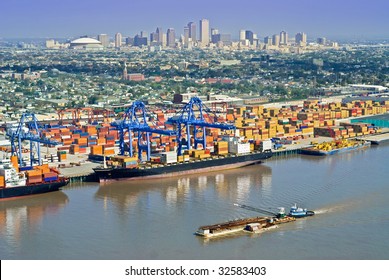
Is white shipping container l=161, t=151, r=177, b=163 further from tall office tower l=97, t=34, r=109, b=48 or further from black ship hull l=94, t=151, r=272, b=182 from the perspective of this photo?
tall office tower l=97, t=34, r=109, b=48

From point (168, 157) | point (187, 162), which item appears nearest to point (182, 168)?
point (187, 162)

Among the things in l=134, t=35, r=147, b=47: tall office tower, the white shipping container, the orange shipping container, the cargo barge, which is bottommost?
the cargo barge

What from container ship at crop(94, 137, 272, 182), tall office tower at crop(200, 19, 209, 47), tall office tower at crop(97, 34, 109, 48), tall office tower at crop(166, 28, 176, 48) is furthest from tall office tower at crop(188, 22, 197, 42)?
container ship at crop(94, 137, 272, 182)

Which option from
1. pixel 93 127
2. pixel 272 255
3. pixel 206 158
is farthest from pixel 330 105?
pixel 272 255

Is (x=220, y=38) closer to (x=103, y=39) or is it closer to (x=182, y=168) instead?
(x=103, y=39)

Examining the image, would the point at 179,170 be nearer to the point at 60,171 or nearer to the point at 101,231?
the point at 60,171

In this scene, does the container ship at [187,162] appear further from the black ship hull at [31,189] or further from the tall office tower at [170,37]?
the tall office tower at [170,37]
